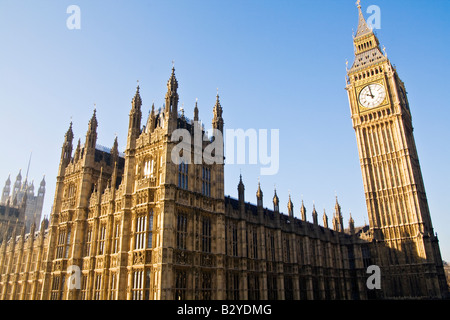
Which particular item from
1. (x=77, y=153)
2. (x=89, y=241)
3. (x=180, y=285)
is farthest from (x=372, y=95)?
(x=89, y=241)

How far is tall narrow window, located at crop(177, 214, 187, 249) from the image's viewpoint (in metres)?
34.1

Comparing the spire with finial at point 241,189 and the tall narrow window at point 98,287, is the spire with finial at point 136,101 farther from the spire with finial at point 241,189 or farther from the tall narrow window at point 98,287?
the tall narrow window at point 98,287

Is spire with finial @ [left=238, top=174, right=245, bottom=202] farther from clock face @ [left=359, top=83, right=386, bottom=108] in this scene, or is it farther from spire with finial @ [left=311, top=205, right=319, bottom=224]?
clock face @ [left=359, top=83, right=386, bottom=108]

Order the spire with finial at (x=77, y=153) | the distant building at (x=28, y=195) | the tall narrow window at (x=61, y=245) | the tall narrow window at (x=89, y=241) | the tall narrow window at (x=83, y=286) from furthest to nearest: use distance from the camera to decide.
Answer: the distant building at (x=28, y=195) < the spire with finial at (x=77, y=153) < the tall narrow window at (x=61, y=245) < the tall narrow window at (x=89, y=241) < the tall narrow window at (x=83, y=286)

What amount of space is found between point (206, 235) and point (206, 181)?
5.91 metres

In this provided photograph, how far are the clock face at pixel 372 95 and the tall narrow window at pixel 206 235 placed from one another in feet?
174

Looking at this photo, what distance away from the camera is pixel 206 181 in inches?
1547

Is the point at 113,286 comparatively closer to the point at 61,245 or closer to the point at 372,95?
the point at 61,245

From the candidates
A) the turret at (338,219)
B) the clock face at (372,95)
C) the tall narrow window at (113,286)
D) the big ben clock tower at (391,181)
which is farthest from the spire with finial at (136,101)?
the clock face at (372,95)

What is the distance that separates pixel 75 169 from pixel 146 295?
22.4 metres

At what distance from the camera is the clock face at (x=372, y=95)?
74.6 meters

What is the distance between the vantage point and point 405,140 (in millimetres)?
68750
